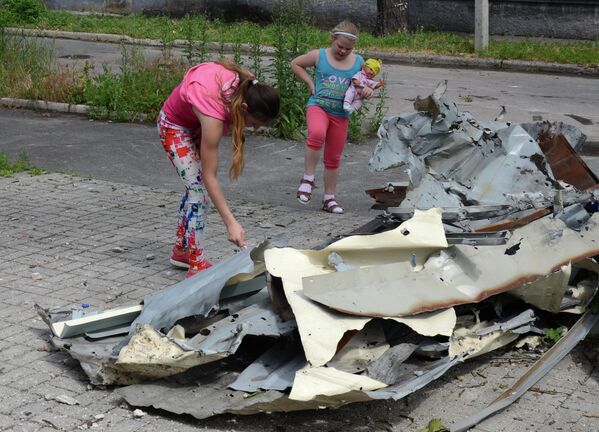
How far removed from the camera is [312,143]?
27.7ft

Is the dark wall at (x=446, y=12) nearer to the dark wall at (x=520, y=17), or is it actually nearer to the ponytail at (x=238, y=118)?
the dark wall at (x=520, y=17)

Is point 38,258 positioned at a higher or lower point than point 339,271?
lower

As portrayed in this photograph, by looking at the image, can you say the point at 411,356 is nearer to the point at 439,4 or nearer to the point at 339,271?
the point at 339,271

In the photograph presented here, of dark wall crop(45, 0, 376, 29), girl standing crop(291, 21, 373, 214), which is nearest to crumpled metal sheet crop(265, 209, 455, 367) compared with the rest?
girl standing crop(291, 21, 373, 214)

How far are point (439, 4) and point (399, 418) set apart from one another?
19056mm

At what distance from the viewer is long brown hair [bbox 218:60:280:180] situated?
18.1 ft

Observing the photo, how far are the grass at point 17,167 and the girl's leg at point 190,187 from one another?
3391 mm

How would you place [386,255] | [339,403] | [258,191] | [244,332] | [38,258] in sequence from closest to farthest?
1. [339,403]
2. [244,332]
3. [386,255]
4. [38,258]
5. [258,191]

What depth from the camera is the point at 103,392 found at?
469 centimetres

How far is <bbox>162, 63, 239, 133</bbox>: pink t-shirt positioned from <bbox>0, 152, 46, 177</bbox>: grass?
379 centimetres

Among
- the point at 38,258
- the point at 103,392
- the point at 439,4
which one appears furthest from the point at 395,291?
the point at 439,4

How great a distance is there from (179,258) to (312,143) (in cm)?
220

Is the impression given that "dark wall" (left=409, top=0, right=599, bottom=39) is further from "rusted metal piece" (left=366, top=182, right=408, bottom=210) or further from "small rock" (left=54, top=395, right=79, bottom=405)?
"small rock" (left=54, top=395, right=79, bottom=405)

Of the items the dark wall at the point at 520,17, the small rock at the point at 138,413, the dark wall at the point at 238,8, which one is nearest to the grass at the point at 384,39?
the dark wall at the point at 520,17
